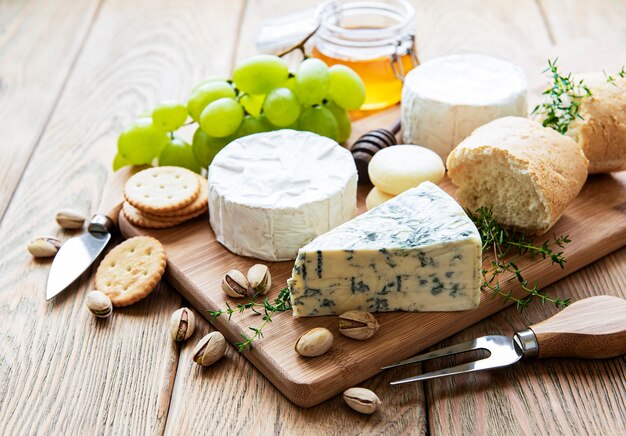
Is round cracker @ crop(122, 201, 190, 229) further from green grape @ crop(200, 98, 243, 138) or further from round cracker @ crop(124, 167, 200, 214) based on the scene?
green grape @ crop(200, 98, 243, 138)

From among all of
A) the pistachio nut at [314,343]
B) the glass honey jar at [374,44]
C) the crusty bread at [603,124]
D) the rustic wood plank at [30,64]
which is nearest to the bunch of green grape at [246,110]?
the glass honey jar at [374,44]

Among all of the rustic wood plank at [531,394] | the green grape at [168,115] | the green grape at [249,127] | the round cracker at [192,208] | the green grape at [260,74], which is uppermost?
the green grape at [260,74]

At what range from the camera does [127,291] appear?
2.21 m

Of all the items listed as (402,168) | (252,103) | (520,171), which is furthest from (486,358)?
(252,103)

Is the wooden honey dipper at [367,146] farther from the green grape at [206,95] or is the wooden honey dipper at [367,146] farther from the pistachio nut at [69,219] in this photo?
the pistachio nut at [69,219]

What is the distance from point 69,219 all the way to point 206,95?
60cm

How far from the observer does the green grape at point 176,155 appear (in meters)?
2.68

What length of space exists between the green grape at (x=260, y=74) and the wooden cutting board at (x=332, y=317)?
462mm

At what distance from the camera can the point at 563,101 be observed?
8.43ft

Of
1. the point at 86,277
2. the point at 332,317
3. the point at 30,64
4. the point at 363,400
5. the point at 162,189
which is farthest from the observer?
the point at 30,64

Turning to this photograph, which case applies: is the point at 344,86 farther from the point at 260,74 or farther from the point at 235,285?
the point at 235,285

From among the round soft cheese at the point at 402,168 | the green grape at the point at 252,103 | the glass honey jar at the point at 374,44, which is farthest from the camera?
the glass honey jar at the point at 374,44

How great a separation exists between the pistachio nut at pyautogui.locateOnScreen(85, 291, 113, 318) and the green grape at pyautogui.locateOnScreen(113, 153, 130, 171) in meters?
0.68

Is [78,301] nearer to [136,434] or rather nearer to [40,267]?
[40,267]
